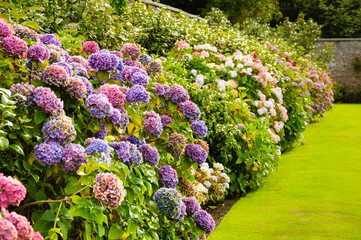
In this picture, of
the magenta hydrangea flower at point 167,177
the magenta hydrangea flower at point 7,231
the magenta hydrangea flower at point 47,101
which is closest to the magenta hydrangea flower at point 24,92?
the magenta hydrangea flower at point 47,101

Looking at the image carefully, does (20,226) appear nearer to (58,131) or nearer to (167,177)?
(58,131)

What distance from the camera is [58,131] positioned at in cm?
186

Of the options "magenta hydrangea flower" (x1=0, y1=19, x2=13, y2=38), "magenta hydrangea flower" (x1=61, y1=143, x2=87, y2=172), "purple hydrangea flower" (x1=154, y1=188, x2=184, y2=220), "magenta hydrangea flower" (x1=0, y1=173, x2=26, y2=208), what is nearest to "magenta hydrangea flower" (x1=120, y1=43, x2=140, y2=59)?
"magenta hydrangea flower" (x1=0, y1=19, x2=13, y2=38)

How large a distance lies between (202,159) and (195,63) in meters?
3.19

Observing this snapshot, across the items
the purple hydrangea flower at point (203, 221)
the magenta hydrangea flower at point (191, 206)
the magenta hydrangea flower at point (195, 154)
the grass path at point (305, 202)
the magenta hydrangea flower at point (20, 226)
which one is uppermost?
the magenta hydrangea flower at point (20, 226)

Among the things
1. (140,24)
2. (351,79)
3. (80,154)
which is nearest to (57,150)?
(80,154)

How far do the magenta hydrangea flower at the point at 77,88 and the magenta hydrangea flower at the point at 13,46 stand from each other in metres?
0.35

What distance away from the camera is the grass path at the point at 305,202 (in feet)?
12.8

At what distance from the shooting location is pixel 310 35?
18719 millimetres

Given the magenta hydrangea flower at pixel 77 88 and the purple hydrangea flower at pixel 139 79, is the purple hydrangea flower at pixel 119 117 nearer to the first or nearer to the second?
the magenta hydrangea flower at pixel 77 88

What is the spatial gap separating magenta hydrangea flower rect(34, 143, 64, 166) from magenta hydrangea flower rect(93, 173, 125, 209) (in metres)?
0.21

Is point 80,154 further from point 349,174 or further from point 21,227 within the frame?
Result: point 349,174

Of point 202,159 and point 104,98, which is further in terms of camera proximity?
point 202,159

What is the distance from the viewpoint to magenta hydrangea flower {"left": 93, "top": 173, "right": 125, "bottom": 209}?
1779mm
